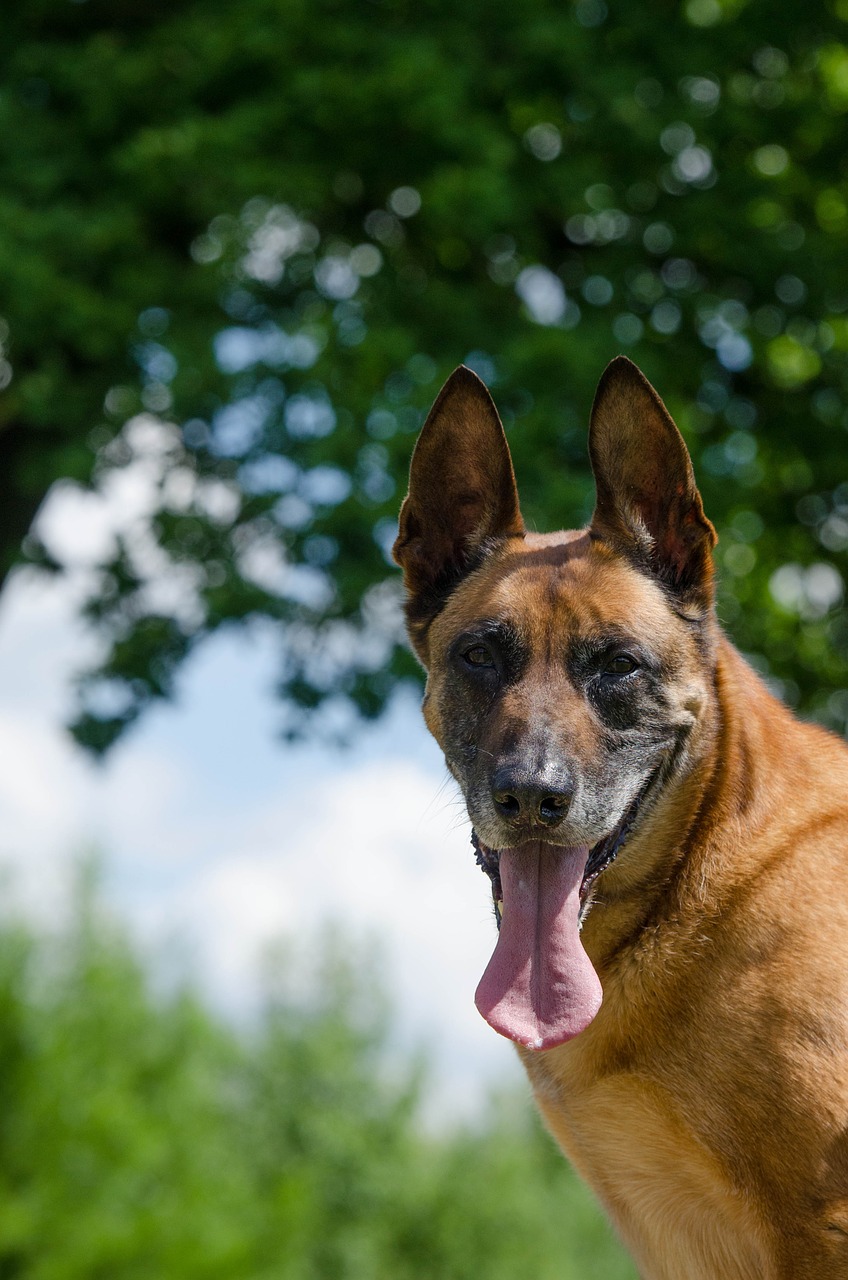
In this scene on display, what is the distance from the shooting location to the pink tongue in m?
3.40

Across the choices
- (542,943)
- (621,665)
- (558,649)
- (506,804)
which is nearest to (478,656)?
(558,649)

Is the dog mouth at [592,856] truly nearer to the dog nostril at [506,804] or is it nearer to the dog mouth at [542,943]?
the dog mouth at [542,943]

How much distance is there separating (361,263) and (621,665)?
1009 centimetres

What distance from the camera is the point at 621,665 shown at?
377 centimetres

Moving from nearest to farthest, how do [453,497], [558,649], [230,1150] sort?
[558,649] < [453,497] < [230,1150]

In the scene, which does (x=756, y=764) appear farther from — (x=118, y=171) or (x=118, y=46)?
(x=118, y=46)

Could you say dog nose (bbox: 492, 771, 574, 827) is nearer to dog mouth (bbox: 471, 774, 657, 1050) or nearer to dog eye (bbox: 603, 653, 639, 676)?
dog mouth (bbox: 471, 774, 657, 1050)

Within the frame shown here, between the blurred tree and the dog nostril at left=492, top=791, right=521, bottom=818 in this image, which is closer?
the dog nostril at left=492, top=791, right=521, bottom=818

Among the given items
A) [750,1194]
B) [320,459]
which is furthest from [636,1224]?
[320,459]

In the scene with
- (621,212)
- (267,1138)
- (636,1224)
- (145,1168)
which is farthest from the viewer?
(267,1138)

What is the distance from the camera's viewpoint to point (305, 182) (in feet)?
38.1

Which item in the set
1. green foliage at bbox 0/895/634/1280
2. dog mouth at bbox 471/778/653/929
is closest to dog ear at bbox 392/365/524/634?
dog mouth at bbox 471/778/653/929

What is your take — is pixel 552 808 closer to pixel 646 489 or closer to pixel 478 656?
pixel 478 656

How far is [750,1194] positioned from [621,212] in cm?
1119
